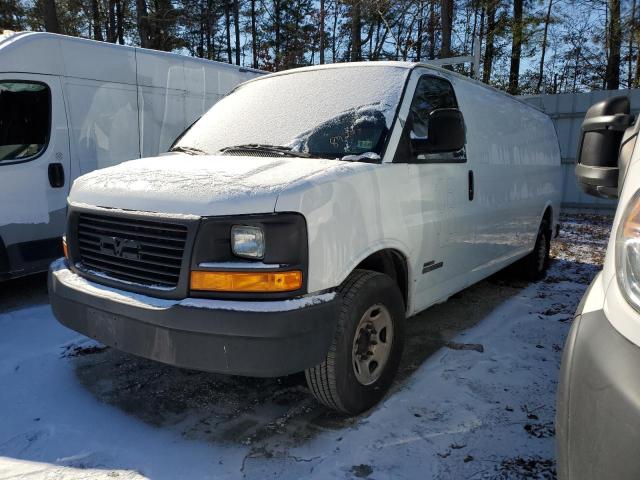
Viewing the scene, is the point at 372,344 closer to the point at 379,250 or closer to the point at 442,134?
the point at 379,250

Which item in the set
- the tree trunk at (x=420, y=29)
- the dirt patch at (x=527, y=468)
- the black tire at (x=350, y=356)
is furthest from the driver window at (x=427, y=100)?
the tree trunk at (x=420, y=29)

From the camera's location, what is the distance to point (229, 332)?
2.28 m

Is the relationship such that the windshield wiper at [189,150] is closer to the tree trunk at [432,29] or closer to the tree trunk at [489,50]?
the tree trunk at [432,29]

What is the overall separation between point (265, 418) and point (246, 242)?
1.14 metres

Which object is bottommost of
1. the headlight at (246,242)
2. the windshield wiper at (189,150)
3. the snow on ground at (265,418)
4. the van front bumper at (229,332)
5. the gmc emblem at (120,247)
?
the snow on ground at (265,418)

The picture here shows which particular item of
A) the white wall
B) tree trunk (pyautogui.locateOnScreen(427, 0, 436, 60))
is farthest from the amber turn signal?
tree trunk (pyautogui.locateOnScreen(427, 0, 436, 60))

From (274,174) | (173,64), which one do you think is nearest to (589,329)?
(274,174)

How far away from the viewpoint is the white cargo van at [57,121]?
4.87 m

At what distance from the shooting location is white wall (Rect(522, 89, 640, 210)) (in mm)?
12398

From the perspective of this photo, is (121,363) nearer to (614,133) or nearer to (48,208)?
(48,208)

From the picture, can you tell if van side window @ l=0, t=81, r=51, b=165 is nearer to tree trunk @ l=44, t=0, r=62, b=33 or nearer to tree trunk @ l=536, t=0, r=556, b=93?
tree trunk @ l=44, t=0, r=62, b=33

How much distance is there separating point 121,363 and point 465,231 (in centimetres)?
275

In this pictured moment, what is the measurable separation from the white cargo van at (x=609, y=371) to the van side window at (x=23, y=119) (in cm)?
516

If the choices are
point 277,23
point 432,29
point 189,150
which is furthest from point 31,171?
point 277,23
